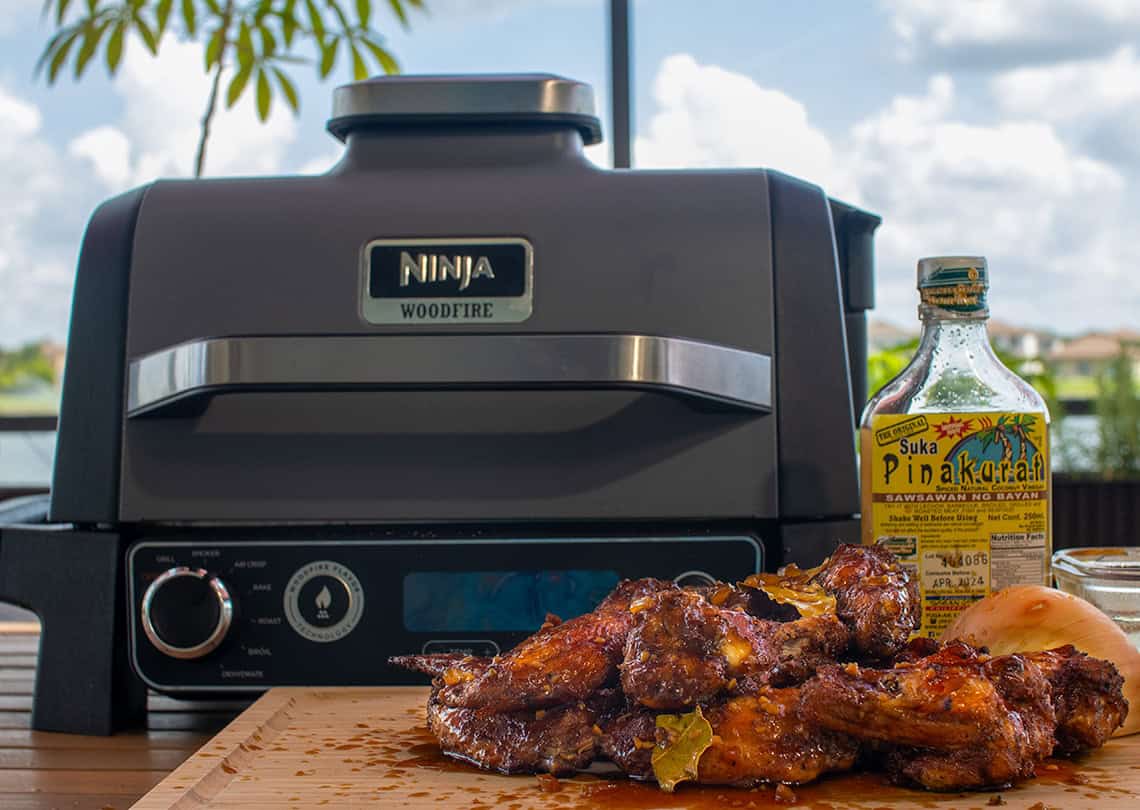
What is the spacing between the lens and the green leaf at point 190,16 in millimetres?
2045

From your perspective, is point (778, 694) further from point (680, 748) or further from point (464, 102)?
point (464, 102)

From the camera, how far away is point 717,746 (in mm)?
734

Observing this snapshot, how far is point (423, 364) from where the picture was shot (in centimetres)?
101

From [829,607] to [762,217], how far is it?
38 centimetres

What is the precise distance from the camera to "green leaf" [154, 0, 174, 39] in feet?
6.61

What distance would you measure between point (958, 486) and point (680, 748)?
35cm

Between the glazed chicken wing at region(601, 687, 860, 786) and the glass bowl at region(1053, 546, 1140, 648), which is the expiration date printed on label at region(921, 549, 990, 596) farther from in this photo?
the glazed chicken wing at region(601, 687, 860, 786)

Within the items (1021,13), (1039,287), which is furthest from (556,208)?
(1021,13)

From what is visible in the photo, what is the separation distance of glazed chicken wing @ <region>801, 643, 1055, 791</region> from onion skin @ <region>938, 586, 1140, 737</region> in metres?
0.13

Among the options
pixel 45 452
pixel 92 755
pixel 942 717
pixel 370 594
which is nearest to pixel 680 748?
pixel 942 717

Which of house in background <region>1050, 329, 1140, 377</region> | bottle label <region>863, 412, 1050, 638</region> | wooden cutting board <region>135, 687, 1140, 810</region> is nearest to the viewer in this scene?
wooden cutting board <region>135, 687, 1140, 810</region>

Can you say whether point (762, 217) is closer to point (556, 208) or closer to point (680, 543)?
point (556, 208)

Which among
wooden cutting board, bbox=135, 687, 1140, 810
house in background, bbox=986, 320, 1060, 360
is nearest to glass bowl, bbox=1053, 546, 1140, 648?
wooden cutting board, bbox=135, 687, 1140, 810

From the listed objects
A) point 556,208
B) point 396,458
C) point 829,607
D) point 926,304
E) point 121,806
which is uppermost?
point 556,208
